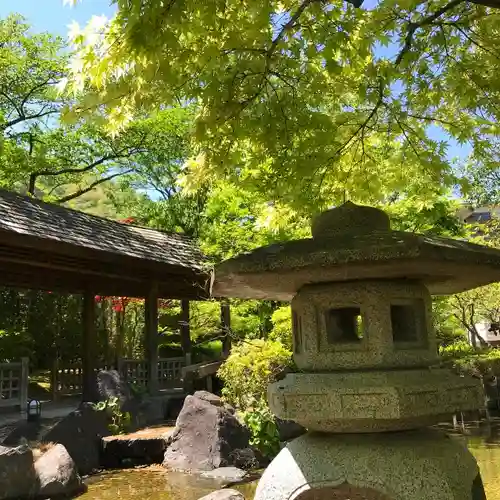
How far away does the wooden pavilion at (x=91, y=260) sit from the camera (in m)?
9.66

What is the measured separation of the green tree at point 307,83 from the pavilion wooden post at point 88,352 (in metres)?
6.77

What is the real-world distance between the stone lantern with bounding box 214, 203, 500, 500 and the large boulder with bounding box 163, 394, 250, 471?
17.6 feet

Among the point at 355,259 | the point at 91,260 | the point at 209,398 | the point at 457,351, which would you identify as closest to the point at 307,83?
the point at 355,259

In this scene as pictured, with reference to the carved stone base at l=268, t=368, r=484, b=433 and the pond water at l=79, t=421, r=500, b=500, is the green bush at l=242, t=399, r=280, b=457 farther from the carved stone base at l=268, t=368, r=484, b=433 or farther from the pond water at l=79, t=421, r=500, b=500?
the carved stone base at l=268, t=368, r=484, b=433

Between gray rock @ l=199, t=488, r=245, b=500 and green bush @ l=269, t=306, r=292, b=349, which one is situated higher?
green bush @ l=269, t=306, r=292, b=349

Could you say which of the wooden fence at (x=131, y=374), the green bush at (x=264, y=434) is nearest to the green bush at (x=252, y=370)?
the green bush at (x=264, y=434)

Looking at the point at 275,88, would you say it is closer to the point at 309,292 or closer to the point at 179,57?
the point at 179,57

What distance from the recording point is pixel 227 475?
Result: 27.1 feet

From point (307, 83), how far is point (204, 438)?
617cm

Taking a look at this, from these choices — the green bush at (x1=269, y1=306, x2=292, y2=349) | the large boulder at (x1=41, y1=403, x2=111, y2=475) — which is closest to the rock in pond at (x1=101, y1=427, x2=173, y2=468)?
the large boulder at (x1=41, y1=403, x2=111, y2=475)

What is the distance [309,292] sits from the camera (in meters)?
3.77

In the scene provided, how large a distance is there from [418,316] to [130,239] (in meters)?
9.37

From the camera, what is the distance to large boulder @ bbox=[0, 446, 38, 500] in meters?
6.81

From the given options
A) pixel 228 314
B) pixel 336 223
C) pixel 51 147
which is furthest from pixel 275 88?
pixel 51 147
